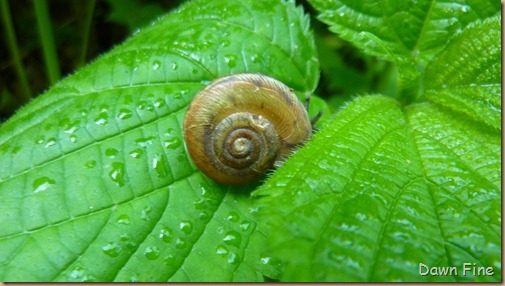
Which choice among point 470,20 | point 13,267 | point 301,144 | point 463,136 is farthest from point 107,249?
point 470,20

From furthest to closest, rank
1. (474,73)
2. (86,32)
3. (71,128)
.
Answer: (86,32) < (474,73) < (71,128)

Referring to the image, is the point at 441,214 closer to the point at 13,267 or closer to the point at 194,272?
the point at 194,272

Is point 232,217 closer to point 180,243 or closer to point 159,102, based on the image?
point 180,243

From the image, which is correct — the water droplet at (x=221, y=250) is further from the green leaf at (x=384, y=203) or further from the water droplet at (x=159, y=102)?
the water droplet at (x=159, y=102)

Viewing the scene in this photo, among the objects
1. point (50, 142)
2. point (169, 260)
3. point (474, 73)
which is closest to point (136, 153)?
point (50, 142)

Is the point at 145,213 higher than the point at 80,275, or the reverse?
the point at 145,213

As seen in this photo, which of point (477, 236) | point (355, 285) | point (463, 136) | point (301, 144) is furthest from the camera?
point (301, 144)

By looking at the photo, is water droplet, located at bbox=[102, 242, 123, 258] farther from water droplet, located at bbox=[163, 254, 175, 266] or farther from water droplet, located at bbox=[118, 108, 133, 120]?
water droplet, located at bbox=[118, 108, 133, 120]

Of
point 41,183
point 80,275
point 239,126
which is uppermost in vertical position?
point 239,126
